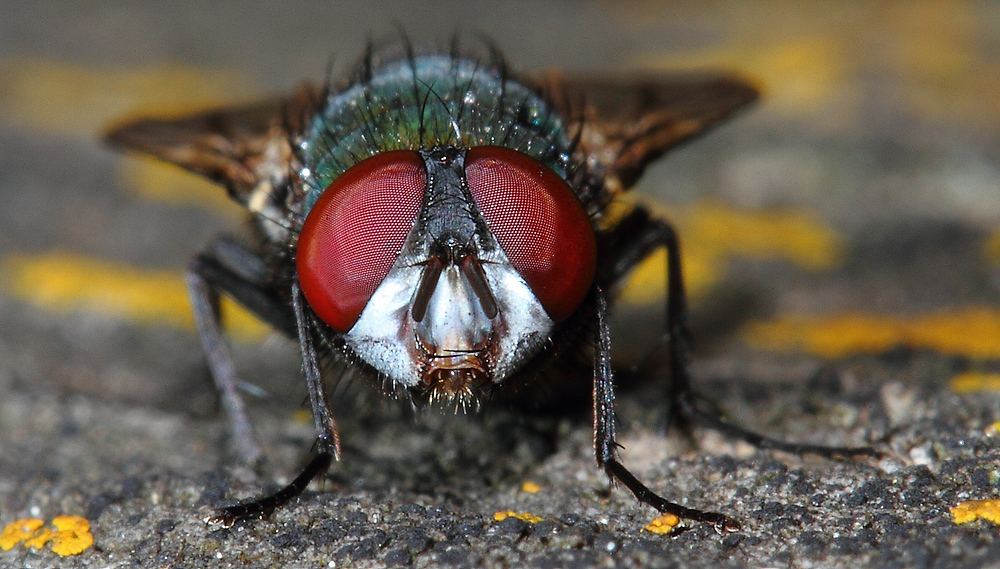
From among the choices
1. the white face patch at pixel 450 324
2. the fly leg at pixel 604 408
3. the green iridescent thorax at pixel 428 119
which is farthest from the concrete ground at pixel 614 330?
the green iridescent thorax at pixel 428 119

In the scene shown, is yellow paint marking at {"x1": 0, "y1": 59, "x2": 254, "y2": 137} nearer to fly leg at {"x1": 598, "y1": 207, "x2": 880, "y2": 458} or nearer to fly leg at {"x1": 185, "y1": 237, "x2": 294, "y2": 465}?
fly leg at {"x1": 185, "y1": 237, "x2": 294, "y2": 465}

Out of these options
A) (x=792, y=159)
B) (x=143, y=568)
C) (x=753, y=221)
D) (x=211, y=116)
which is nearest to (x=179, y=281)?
(x=211, y=116)

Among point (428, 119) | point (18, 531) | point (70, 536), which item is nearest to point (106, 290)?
point (18, 531)

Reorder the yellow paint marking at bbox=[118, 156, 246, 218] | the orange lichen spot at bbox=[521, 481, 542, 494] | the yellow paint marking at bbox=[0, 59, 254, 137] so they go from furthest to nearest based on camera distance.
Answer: the yellow paint marking at bbox=[0, 59, 254, 137], the yellow paint marking at bbox=[118, 156, 246, 218], the orange lichen spot at bbox=[521, 481, 542, 494]

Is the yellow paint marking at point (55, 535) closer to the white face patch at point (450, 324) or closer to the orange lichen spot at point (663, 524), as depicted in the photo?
the white face patch at point (450, 324)

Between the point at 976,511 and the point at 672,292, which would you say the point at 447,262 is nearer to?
the point at 672,292

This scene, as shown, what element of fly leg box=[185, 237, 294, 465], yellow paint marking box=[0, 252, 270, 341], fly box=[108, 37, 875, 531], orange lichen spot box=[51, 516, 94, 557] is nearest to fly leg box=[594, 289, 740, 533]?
fly box=[108, 37, 875, 531]

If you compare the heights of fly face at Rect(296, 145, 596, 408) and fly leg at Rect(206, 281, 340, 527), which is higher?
fly face at Rect(296, 145, 596, 408)
